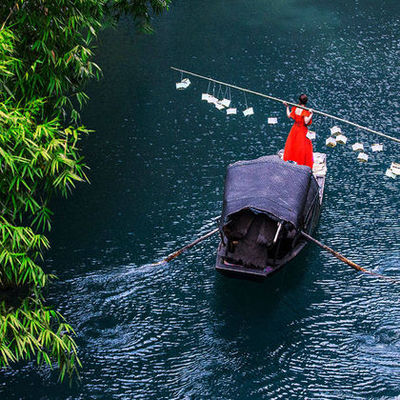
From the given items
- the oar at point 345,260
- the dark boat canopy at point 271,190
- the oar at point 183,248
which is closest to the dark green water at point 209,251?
the oar at point 345,260

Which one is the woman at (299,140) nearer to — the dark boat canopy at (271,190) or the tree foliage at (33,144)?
the dark boat canopy at (271,190)

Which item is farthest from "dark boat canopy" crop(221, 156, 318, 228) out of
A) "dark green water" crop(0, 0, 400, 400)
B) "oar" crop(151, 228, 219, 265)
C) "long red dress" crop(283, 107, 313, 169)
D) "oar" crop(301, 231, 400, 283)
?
"dark green water" crop(0, 0, 400, 400)

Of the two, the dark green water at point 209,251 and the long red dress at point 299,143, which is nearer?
the dark green water at point 209,251

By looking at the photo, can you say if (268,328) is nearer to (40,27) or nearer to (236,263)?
(236,263)

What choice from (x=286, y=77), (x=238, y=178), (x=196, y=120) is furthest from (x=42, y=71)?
(x=286, y=77)

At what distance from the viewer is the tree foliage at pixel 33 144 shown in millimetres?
8352

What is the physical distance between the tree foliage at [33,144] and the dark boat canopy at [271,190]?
271 centimetres

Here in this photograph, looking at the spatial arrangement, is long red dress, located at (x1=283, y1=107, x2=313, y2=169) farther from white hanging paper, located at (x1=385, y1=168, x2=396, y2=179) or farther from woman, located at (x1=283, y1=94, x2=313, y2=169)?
white hanging paper, located at (x1=385, y1=168, x2=396, y2=179)

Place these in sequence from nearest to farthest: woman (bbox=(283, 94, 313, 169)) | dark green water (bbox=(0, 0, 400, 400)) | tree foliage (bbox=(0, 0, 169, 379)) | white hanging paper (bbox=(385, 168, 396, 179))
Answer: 1. tree foliage (bbox=(0, 0, 169, 379))
2. dark green water (bbox=(0, 0, 400, 400))
3. woman (bbox=(283, 94, 313, 169))
4. white hanging paper (bbox=(385, 168, 396, 179))

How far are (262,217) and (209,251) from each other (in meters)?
1.71

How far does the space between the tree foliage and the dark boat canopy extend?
271 centimetres

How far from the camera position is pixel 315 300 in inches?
436

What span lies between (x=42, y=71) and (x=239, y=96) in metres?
8.81

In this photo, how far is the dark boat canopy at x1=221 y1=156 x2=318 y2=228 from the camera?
1041 cm
